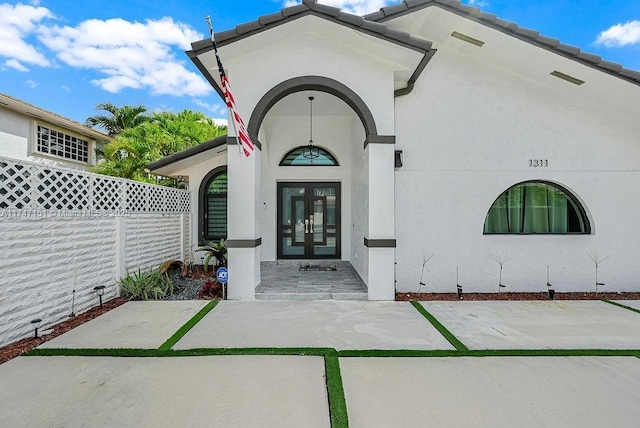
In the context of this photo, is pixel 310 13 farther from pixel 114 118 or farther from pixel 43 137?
pixel 114 118

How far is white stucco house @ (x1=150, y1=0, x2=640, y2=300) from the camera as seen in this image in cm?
641

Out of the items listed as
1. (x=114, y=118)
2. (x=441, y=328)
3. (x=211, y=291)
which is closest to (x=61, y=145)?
(x=114, y=118)

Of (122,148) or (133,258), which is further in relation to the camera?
(122,148)

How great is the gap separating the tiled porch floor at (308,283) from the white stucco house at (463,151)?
38 centimetres

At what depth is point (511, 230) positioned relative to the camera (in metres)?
7.35

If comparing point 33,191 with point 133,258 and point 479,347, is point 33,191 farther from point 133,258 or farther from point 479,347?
point 479,347

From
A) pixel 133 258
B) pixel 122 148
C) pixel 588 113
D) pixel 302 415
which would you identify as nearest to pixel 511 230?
pixel 588 113

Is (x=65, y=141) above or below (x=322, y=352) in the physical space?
above

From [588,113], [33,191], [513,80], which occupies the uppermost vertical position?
[513,80]

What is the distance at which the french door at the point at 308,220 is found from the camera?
10.1 m

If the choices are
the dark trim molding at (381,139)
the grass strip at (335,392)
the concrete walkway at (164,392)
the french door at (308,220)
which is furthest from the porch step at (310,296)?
the french door at (308,220)

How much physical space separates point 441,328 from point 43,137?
19.1 meters

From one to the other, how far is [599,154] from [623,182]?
89cm

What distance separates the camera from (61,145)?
15773 mm
